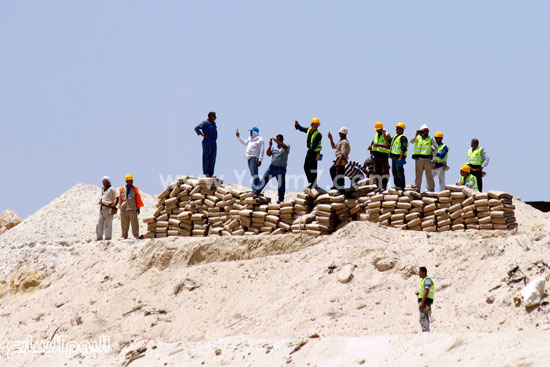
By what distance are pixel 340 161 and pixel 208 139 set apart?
3024mm

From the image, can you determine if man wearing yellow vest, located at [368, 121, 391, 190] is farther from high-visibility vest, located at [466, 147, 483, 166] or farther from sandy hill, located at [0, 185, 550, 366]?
high-visibility vest, located at [466, 147, 483, 166]

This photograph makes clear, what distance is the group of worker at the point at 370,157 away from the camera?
19562 mm

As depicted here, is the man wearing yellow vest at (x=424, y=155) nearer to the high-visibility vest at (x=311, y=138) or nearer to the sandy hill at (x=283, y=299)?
the sandy hill at (x=283, y=299)

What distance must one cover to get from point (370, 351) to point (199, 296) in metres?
5.45

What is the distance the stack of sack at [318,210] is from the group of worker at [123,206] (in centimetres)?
45

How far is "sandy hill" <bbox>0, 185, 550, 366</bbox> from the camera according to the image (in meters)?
14.1

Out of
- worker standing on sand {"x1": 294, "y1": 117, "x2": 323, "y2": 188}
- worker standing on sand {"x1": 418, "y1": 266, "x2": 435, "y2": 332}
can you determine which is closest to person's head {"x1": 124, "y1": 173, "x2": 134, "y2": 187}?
worker standing on sand {"x1": 294, "y1": 117, "x2": 323, "y2": 188}

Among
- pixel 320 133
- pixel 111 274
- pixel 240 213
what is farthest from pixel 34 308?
pixel 320 133

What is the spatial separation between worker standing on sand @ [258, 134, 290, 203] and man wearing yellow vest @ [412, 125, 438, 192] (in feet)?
8.69

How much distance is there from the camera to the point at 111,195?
2183 cm

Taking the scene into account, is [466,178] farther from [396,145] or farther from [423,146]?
[396,145]

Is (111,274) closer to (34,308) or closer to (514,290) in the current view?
(34,308)

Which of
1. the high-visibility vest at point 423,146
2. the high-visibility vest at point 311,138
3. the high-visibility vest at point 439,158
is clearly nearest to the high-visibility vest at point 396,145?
the high-visibility vest at point 423,146

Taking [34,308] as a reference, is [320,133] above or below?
above
